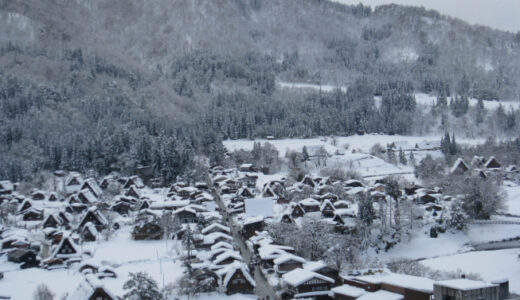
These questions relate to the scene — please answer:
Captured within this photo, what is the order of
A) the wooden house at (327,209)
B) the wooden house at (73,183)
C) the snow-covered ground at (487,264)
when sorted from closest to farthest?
the snow-covered ground at (487,264)
the wooden house at (327,209)
the wooden house at (73,183)

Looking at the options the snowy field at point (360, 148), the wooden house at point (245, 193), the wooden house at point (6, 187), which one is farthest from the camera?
the snowy field at point (360, 148)

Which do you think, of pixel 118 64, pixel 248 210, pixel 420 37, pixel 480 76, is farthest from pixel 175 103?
pixel 420 37

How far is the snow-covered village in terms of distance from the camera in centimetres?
3152

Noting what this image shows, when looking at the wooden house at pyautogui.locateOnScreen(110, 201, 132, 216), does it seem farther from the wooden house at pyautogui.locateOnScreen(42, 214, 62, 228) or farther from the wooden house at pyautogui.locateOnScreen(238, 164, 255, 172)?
the wooden house at pyautogui.locateOnScreen(238, 164, 255, 172)

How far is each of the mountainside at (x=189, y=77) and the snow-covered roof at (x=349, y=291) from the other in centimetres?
4073


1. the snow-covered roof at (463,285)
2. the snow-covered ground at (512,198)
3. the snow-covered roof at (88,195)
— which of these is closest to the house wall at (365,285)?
the snow-covered roof at (463,285)

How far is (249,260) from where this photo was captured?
3584 centimetres

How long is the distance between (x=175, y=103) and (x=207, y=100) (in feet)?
29.7

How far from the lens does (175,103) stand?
12156 cm

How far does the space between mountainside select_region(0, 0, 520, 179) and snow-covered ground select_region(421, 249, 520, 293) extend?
38218mm

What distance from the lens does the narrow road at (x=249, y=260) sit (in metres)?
29.7

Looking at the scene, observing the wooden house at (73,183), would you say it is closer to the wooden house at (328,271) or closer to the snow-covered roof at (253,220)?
the snow-covered roof at (253,220)

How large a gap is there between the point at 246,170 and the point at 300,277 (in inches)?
1697

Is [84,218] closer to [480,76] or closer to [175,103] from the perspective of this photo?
[175,103]
